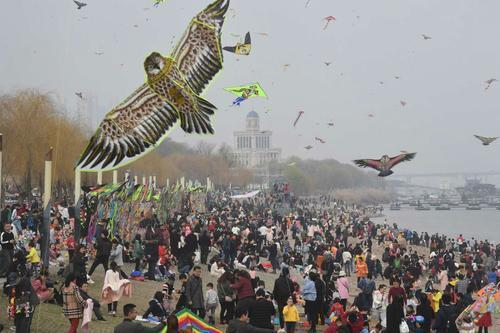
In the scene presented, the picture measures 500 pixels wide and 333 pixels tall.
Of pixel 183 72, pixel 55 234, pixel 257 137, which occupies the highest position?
pixel 257 137

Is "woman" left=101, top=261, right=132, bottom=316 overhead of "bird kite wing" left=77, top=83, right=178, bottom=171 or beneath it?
beneath

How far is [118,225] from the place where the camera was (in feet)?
74.1

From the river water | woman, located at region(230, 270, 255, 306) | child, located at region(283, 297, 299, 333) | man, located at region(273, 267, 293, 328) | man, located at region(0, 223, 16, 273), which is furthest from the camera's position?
the river water

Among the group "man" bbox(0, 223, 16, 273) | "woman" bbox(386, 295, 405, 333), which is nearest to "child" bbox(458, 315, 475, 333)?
"woman" bbox(386, 295, 405, 333)

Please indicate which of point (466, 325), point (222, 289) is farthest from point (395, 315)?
point (222, 289)

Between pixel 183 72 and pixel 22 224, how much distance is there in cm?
1324

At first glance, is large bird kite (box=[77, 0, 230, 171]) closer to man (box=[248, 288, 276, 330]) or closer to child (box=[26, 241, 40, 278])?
man (box=[248, 288, 276, 330])

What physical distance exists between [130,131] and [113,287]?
14.7 feet

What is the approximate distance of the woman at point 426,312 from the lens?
14.8 meters

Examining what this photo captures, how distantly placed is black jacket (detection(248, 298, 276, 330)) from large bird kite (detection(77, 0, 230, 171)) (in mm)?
2879

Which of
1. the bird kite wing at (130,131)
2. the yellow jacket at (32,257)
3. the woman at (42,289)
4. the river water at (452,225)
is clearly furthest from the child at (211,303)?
the river water at (452,225)

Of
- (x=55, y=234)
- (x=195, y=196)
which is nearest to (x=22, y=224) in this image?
(x=55, y=234)

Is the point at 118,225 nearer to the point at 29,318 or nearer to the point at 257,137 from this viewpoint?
the point at 29,318

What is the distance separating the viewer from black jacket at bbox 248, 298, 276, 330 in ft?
41.5
